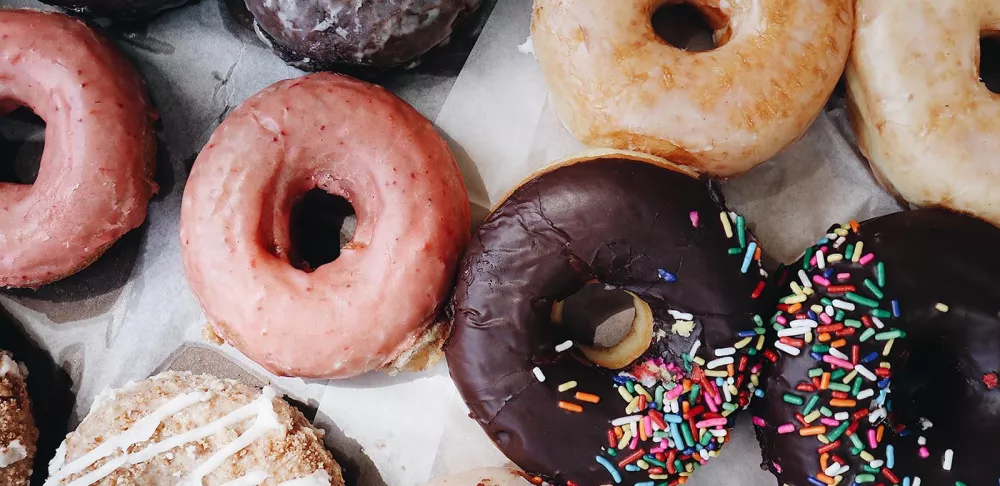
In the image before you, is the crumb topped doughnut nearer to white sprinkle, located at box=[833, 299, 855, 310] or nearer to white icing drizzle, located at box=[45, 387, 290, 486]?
white icing drizzle, located at box=[45, 387, 290, 486]

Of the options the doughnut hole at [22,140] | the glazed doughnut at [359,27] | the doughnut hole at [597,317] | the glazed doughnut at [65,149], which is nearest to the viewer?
the glazed doughnut at [359,27]

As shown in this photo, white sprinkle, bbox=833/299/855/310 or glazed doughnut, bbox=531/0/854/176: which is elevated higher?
glazed doughnut, bbox=531/0/854/176

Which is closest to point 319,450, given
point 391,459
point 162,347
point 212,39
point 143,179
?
point 391,459

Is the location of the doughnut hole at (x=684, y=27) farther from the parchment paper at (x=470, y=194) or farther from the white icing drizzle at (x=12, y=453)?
the white icing drizzle at (x=12, y=453)

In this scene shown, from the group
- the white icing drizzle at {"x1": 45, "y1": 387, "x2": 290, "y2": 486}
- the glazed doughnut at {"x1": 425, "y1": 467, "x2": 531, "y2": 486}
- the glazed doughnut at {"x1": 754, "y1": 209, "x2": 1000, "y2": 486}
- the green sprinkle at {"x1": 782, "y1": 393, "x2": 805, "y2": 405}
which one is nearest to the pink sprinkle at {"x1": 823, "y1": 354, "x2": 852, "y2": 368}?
the glazed doughnut at {"x1": 754, "y1": 209, "x2": 1000, "y2": 486}

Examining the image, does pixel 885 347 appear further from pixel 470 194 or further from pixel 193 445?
pixel 193 445

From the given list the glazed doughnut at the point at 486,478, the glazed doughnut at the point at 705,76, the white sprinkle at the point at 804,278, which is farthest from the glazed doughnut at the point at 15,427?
the white sprinkle at the point at 804,278
